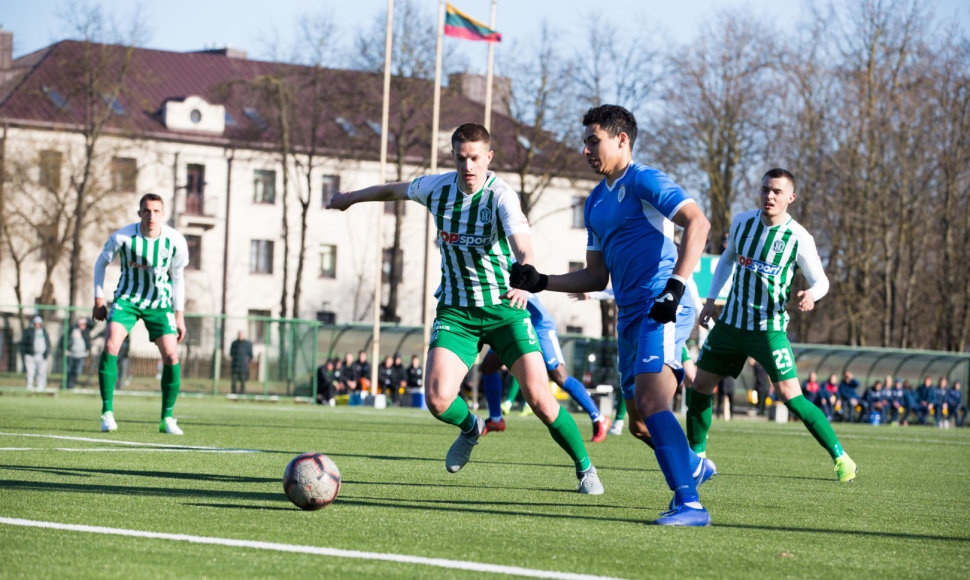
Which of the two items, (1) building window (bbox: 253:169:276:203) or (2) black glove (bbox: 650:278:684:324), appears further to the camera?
(1) building window (bbox: 253:169:276:203)

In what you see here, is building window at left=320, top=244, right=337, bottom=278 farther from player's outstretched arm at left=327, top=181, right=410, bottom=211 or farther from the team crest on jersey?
the team crest on jersey

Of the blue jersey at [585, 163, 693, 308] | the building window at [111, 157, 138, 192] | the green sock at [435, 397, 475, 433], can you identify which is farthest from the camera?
the building window at [111, 157, 138, 192]

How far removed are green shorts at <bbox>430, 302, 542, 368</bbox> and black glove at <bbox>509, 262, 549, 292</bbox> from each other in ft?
3.64

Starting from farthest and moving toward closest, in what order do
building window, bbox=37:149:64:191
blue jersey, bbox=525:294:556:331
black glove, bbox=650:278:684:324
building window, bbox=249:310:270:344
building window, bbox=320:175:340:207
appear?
building window, bbox=320:175:340:207, building window, bbox=37:149:64:191, building window, bbox=249:310:270:344, blue jersey, bbox=525:294:556:331, black glove, bbox=650:278:684:324

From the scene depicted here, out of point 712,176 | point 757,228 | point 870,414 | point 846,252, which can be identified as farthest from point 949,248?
point 757,228

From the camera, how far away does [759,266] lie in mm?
9359

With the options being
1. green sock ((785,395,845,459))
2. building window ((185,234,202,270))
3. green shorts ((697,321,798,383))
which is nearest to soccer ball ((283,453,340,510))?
green shorts ((697,321,798,383))

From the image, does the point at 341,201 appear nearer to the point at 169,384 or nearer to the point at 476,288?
the point at 476,288

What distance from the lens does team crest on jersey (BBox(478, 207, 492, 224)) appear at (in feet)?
24.3

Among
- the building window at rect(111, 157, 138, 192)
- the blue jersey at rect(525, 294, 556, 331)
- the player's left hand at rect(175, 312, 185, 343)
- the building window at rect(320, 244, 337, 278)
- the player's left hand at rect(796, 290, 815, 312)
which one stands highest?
the building window at rect(111, 157, 138, 192)

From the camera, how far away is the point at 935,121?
4034 centimetres

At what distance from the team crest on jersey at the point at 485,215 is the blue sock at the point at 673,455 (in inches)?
73.7

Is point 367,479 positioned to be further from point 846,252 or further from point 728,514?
point 846,252

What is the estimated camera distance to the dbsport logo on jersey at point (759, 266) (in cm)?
931
